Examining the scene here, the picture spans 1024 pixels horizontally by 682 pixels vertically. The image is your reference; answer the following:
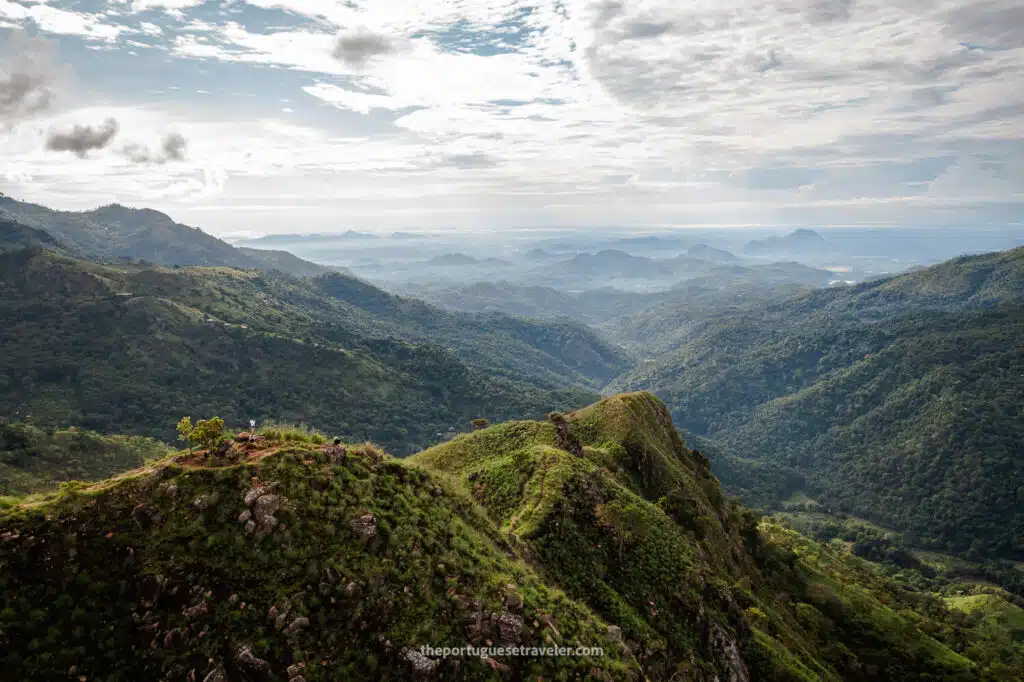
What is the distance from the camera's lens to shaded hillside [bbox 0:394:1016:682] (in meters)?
17.4

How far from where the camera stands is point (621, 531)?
122ft

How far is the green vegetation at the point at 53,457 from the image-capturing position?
313 feet

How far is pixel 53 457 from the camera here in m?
109

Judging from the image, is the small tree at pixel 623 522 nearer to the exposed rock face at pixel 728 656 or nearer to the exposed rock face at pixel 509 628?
the exposed rock face at pixel 728 656

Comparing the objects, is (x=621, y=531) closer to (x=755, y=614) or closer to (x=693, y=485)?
(x=755, y=614)

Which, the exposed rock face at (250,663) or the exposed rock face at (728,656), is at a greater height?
the exposed rock face at (250,663)

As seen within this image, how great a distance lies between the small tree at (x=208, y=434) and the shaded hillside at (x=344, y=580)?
0.56 metres

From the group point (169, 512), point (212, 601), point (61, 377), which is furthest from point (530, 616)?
point (61, 377)

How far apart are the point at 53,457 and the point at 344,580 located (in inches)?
5080

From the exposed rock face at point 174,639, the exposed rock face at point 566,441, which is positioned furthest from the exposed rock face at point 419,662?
the exposed rock face at point 566,441

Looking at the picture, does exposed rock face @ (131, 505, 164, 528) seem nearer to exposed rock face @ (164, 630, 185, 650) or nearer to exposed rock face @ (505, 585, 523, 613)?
exposed rock face @ (164, 630, 185, 650)

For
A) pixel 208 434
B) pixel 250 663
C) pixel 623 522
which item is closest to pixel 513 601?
pixel 250 663

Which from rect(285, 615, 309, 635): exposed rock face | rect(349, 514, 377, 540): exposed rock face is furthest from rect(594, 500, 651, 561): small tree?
rect(285, 615, 309, 635): exposed rock face

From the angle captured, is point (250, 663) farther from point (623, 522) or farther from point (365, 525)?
point (623, 522)
